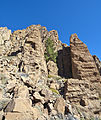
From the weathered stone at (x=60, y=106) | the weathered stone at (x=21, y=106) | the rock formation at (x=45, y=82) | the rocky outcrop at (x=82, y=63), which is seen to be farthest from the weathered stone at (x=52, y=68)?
the weathered stone at (x=21, y=106)

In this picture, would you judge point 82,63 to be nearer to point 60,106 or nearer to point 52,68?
point 52,68

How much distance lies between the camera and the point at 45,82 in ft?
72.1

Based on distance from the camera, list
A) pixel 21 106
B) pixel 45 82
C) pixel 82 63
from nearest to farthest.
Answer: pixel 21 106, pixel 45 82, pixel 82 63

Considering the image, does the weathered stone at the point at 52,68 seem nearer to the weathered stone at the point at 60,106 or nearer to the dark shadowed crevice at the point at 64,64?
the dark shadowed crevice at the point at 64,64

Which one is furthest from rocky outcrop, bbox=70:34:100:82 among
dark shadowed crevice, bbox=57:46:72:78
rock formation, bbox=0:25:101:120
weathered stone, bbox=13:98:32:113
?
weathered stone, bbox=13:98:32:113

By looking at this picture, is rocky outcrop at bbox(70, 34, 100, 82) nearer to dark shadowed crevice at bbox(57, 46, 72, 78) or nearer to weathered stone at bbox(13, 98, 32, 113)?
dark shadowed crevice at bbox(57, 46, 72, 78)

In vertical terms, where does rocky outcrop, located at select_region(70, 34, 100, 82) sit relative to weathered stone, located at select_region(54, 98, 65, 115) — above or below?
above

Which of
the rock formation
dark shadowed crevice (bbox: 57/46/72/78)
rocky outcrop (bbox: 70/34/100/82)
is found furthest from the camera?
dark shadowed crevice (bbox: 57/46/72/78)

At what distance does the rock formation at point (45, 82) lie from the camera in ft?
28.4

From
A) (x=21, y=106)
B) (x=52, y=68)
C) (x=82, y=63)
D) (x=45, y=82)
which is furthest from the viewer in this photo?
(x=52, y=68)

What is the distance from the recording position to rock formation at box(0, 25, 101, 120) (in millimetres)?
8662

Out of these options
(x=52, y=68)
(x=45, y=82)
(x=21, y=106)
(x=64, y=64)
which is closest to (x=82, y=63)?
(x=64, y=64)

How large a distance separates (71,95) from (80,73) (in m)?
12.3

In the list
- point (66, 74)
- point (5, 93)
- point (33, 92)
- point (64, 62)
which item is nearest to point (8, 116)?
point (5, 93)
